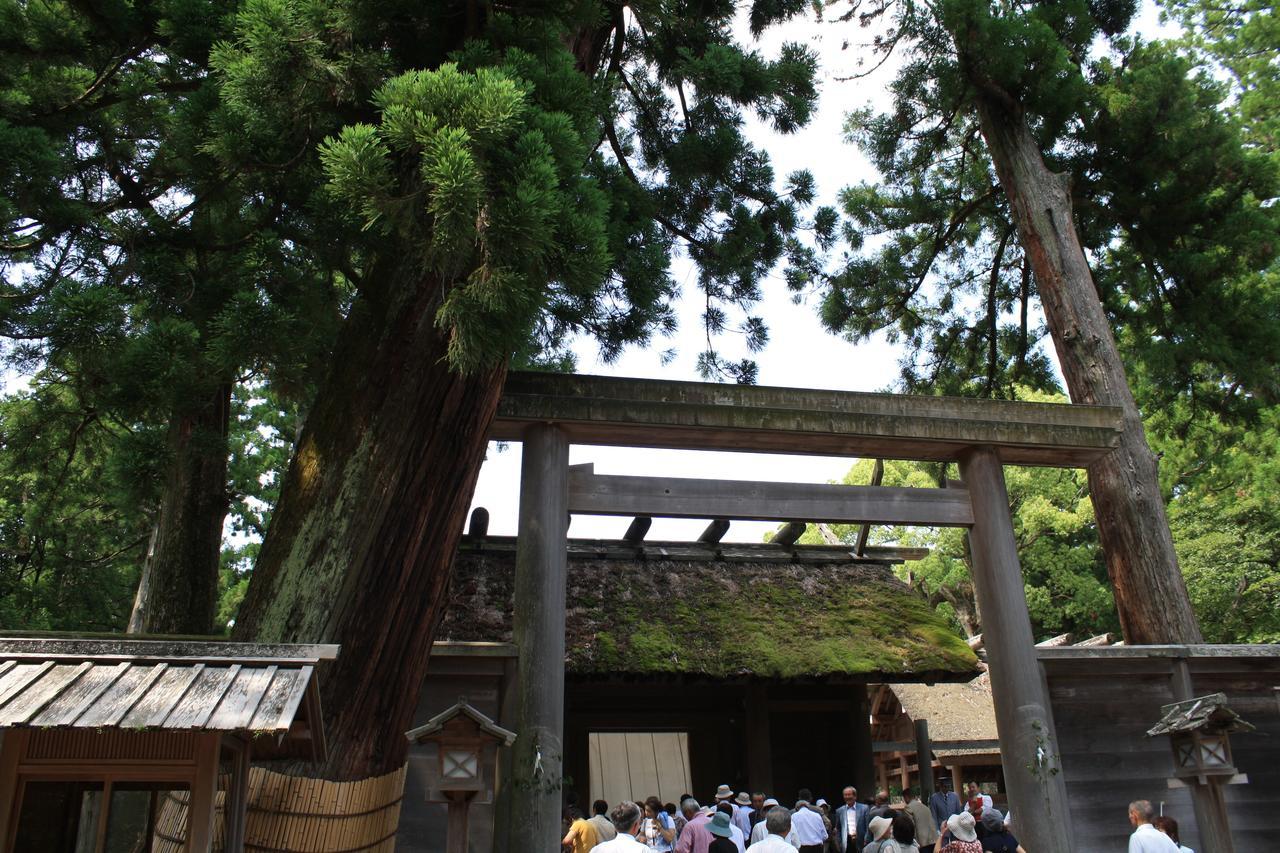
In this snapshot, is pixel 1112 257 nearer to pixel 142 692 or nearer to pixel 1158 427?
pixel 1158 427

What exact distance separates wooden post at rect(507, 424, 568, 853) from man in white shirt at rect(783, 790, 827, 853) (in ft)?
10.9

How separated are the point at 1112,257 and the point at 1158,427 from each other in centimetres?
315

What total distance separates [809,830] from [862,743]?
132 inches

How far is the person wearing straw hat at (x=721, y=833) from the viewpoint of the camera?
5660mm

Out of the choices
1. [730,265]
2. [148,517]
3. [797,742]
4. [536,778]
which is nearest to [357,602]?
[536,778]

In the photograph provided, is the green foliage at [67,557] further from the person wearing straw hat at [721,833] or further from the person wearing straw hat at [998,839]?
the person wearing straw hat at [998,839]

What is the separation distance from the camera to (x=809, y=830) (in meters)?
7.88

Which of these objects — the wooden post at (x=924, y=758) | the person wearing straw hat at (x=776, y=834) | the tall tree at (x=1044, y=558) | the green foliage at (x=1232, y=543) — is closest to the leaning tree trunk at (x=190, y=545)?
the person wearing straw hat at (x=776, y=834)

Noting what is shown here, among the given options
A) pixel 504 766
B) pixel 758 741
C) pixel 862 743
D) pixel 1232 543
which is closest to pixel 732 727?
pixel 758 741

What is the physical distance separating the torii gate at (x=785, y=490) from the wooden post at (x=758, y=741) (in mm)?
4380

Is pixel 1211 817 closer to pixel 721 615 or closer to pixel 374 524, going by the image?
pixel 721 615

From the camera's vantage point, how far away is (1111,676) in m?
6.67

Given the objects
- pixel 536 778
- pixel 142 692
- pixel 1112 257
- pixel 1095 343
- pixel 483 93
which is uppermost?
pixel 1112 257

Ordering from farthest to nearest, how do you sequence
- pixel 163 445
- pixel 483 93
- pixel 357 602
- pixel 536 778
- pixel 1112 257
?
pixel 1112 257
pixel 536 778
pixel 163 445
pixel 357 602
pixel 483 93
